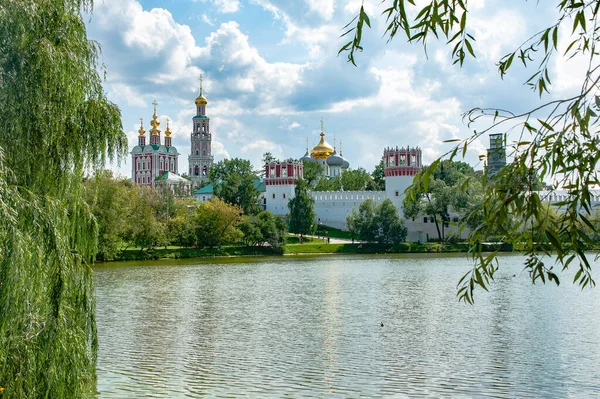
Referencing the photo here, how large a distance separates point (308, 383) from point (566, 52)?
7927mm

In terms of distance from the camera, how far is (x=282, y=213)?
234 feet

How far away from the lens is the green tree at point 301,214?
56812mm

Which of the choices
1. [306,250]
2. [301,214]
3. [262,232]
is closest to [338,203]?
[301,214]

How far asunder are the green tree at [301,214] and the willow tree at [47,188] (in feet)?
159

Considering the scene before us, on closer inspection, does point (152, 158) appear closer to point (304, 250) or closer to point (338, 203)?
point (338, 203)

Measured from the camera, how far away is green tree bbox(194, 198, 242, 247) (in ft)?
161

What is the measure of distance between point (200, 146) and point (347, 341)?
90.3 meters

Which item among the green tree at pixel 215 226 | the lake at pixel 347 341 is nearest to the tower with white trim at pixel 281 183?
the green tree at pixel 215 226

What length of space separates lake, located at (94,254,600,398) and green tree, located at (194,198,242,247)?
77.9 ft

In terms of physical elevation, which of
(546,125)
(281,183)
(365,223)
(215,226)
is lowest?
(546,125)

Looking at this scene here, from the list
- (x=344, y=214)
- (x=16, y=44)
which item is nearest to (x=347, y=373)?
(x=16, y=44)

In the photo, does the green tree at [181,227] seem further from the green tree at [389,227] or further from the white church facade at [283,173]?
the green tree at [389,227]

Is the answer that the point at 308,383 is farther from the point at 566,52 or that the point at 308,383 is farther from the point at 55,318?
the point at 566,52

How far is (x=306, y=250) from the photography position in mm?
52781
